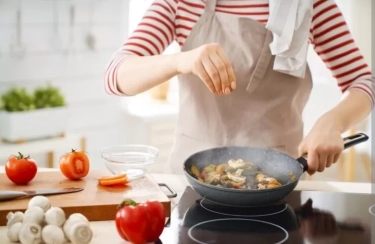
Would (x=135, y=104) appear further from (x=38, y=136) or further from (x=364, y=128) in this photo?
(x=364, y=128)

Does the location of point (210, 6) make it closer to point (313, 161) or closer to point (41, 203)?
point (313, 161)

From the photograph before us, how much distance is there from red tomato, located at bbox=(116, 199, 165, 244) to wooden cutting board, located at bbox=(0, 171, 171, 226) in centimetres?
12

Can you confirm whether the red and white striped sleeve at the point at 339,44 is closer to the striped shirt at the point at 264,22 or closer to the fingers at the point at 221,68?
the striped shirt at the point at 264,22

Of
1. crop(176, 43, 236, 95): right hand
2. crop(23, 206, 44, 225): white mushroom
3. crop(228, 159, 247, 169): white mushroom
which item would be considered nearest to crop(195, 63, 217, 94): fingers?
crop(176, 43, 236, 95): right hand

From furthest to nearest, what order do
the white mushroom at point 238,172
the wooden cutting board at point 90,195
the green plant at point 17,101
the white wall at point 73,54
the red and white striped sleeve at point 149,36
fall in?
1. the white wall at point 73,54
2. the green plant at point 17,101
3. the red and white striped sleeve at point 149,36
4. the white mushroom at point 238,172
5. the wooden cutting board at point 90,195

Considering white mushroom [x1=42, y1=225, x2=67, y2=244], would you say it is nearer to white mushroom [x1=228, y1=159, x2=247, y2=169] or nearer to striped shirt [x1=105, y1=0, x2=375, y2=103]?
white mushroom [x1=228, y1=159, x2=247, y2=169]

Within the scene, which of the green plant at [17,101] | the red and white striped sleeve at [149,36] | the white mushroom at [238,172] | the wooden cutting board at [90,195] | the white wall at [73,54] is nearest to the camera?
the wooden cutting board at [90,195]

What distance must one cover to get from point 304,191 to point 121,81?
17.9 inches

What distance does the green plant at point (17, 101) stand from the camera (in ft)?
8.13

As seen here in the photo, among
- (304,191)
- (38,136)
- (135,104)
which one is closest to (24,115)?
(38,136)

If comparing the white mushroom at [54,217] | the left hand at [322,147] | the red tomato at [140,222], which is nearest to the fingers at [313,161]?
the left hand at [322,147]

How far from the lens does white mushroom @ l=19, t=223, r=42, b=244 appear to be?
2.80 feet

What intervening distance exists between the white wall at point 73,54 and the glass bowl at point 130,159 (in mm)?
1459

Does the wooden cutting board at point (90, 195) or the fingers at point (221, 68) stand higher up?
the fingers at point (221, 68)
